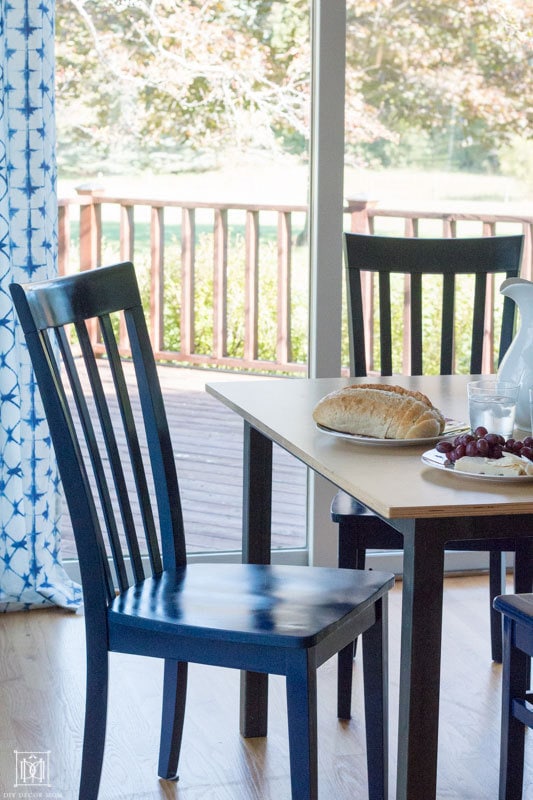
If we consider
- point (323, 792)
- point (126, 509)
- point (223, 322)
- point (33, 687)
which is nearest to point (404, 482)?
point (126, 509)

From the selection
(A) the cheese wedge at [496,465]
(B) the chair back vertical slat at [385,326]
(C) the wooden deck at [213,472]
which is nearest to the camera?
(A) the cheese wedge at [496,465]

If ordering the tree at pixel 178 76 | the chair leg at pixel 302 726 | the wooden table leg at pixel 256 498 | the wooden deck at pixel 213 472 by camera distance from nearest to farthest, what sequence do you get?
1. the chair leg at pixel 302 726
2. the wooden table leg at pixel 256 498
3. the tree at pixel 178 76
4. the wooden deck at pixel 213 472

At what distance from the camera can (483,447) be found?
4.98ft

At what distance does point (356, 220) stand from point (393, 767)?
164cm

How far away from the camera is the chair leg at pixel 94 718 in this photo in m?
1.78

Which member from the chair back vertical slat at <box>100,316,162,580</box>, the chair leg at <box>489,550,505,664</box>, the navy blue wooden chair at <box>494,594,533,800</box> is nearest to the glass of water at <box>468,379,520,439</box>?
the navy blue wooden chair at <box>494,594,533,800</box>

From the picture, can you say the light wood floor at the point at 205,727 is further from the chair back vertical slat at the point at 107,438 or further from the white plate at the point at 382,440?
the white plate at the point at 382,440

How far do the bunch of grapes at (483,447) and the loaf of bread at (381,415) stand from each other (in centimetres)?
12

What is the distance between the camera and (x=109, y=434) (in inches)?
74.0

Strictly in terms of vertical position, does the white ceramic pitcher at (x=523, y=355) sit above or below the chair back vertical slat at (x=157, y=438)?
above

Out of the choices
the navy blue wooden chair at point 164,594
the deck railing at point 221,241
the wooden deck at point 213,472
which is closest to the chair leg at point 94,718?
the navy blue wooden chair at point 164,594

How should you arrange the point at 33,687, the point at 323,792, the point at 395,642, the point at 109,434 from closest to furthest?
the point at 109,434 < the point at 323,792 < the point at 33,687 < the point at 395,642

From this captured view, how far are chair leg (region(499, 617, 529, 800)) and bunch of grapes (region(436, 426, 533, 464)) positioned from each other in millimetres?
353

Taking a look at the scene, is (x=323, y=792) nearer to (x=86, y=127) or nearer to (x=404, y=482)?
(x=404, y=482)
